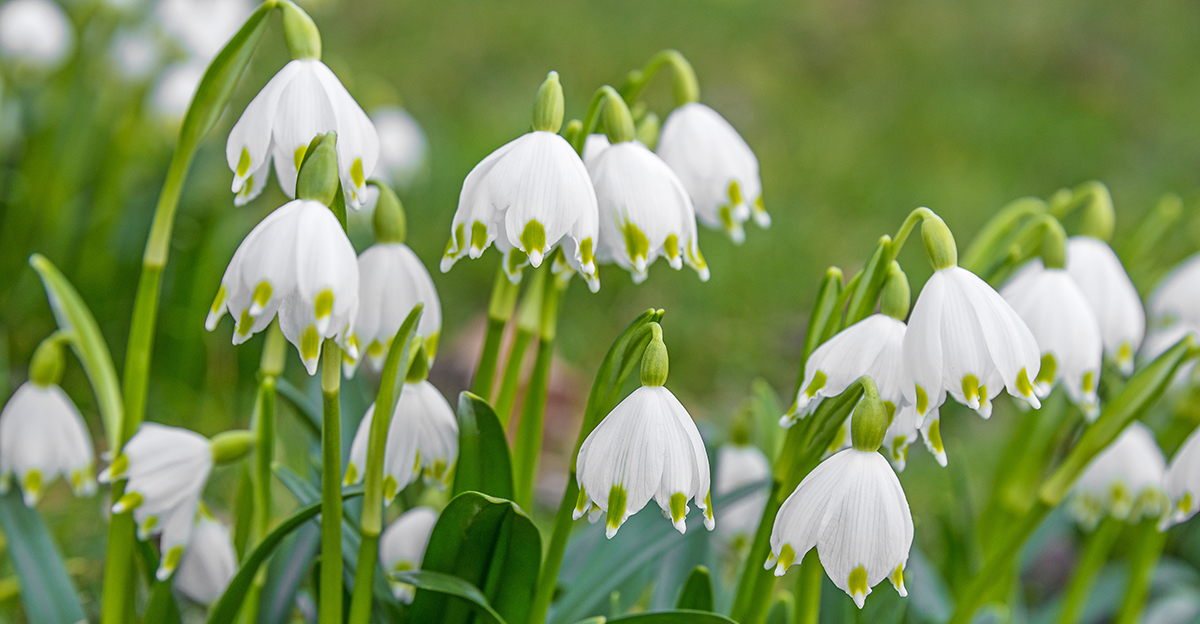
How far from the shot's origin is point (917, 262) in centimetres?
356

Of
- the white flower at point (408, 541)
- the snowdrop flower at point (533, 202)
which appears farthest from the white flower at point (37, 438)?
the snowdrop flower at point (533, 202)

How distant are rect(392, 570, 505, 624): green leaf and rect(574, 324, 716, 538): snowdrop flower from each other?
223mm

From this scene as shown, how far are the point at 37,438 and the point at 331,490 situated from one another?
0.50m

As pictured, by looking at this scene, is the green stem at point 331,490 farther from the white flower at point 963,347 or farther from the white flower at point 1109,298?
the white flower at point 1109,298

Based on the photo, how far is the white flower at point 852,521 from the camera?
88 centimetres

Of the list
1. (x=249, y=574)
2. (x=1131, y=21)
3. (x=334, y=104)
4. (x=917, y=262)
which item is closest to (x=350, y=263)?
(x=334, y=104)

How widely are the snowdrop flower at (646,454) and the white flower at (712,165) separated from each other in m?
0.33

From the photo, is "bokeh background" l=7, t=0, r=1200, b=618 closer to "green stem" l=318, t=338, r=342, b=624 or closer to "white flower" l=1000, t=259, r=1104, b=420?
"white flower" l=1000, t=259, r=1104, b=420

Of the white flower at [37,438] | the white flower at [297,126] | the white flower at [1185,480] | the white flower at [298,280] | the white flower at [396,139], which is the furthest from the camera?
the white flower at [396,139]

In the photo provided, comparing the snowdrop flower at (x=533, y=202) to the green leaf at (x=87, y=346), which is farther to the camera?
the green leaf at (x=87, y=346)

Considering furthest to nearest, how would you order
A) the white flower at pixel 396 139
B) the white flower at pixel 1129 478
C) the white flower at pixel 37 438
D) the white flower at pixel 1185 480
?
the white flower at pixel 396 139 < the white flower at pixel 1129 478 < the white flower at pixel 37 438 < the white flower at pixel 1185 480

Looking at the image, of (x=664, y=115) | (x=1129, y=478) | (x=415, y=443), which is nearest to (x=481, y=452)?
(x=415, y=443)

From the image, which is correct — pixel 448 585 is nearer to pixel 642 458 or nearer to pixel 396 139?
pixel 642 458

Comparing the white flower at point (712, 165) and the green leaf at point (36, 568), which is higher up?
the white flower at point (712, 165)
